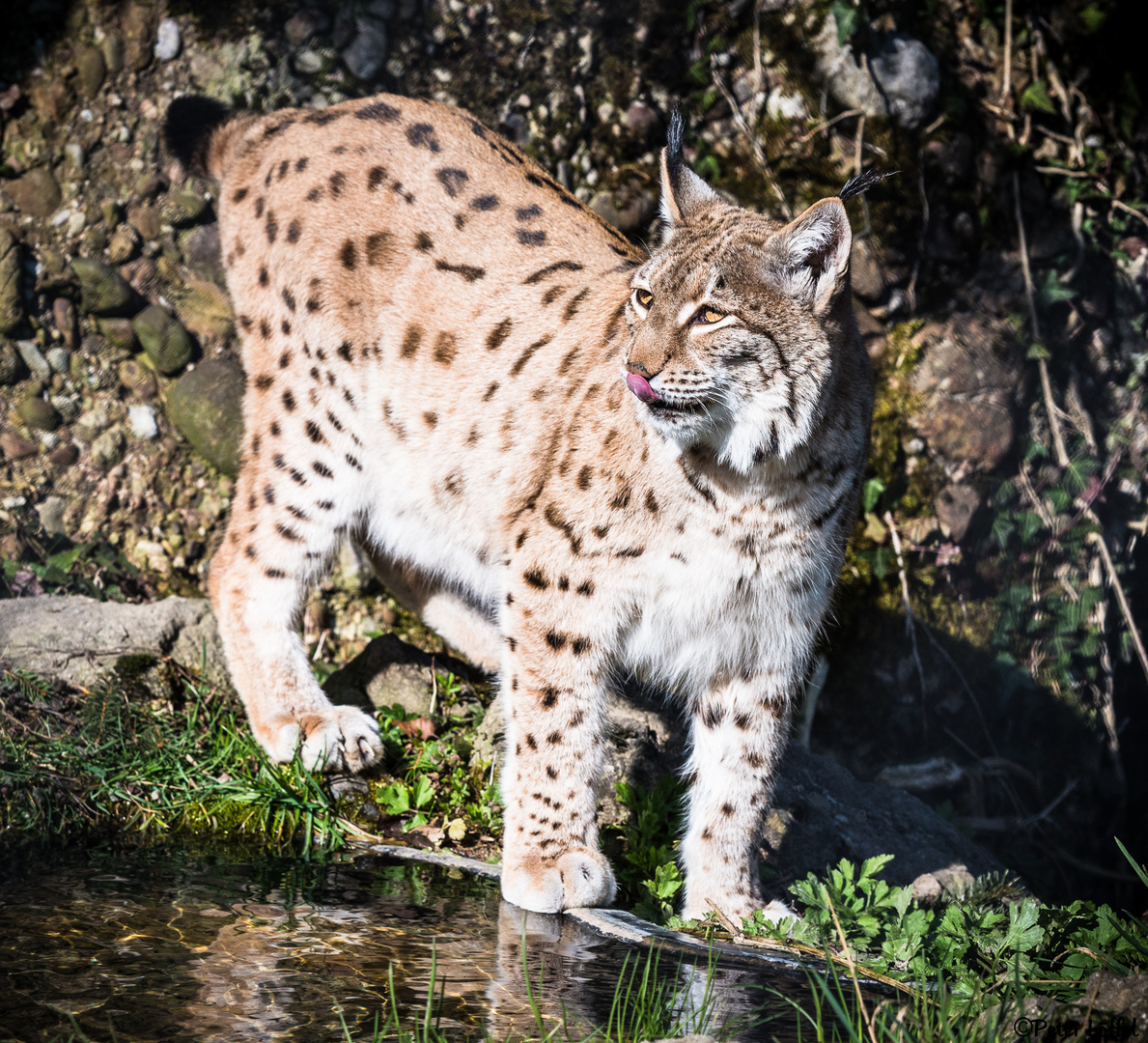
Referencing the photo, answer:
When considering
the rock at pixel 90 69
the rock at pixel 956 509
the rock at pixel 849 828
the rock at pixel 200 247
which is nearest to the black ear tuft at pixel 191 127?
the rock at pixel 200 247

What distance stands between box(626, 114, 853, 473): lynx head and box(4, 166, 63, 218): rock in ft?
13.7

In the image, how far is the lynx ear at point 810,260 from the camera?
9.62 feet

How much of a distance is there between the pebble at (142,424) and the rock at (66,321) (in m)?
0.44

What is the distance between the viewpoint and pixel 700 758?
361 centimetres

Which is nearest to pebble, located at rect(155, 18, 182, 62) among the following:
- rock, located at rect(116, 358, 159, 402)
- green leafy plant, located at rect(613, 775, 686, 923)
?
rock, located at rect(116, 358, 159, 402)

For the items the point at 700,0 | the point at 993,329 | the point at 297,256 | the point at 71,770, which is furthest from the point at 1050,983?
the point at 700,0

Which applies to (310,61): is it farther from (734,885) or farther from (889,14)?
(734,885)

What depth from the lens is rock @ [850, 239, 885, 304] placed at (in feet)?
19.1

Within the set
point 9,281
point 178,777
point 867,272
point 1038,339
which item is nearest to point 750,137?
point 867,272

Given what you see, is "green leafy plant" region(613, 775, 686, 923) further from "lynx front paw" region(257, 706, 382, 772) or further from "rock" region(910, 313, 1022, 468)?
"rock" region(910, 313, 1022, 468)

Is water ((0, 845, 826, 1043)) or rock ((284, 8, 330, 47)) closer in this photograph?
water ((0, 845, 826, 1043))

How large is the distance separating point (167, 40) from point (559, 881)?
4.95 m

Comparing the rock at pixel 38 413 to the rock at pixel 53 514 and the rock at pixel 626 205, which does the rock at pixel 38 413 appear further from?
the rock at pixel 626 205

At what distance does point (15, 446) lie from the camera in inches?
228
